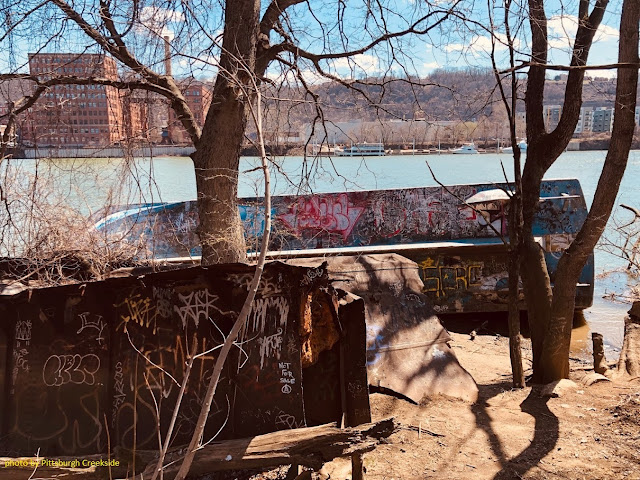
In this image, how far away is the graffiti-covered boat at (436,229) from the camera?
13641 millimetres

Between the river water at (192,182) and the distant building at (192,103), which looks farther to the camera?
the river water at (192,182)

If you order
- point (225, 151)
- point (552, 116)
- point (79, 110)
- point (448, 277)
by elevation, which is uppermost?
point (79, 110)

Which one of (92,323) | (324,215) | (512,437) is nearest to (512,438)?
(512,437)

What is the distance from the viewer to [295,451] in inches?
154

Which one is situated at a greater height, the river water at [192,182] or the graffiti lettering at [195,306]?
the river water at [192,182]

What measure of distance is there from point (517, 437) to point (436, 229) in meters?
11.1

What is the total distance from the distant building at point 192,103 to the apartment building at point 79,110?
446 millimetres

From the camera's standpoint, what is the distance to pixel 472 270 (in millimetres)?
13656

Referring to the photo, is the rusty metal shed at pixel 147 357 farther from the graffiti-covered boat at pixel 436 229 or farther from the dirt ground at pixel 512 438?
the graffiti-covered boat at pixel 436 229

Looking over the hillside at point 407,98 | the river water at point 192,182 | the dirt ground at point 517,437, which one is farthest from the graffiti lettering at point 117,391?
the hillside at point 407,98

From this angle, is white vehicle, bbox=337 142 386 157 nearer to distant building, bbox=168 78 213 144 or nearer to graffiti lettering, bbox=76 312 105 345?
distant building, bbox=168 78 213 144

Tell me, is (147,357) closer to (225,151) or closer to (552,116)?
(225,151)

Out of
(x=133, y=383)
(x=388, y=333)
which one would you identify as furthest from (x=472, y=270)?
(x=133, y=383)

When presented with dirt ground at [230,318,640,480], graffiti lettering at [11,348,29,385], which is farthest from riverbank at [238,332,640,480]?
graffiti lettering at [11,348,29,385]
